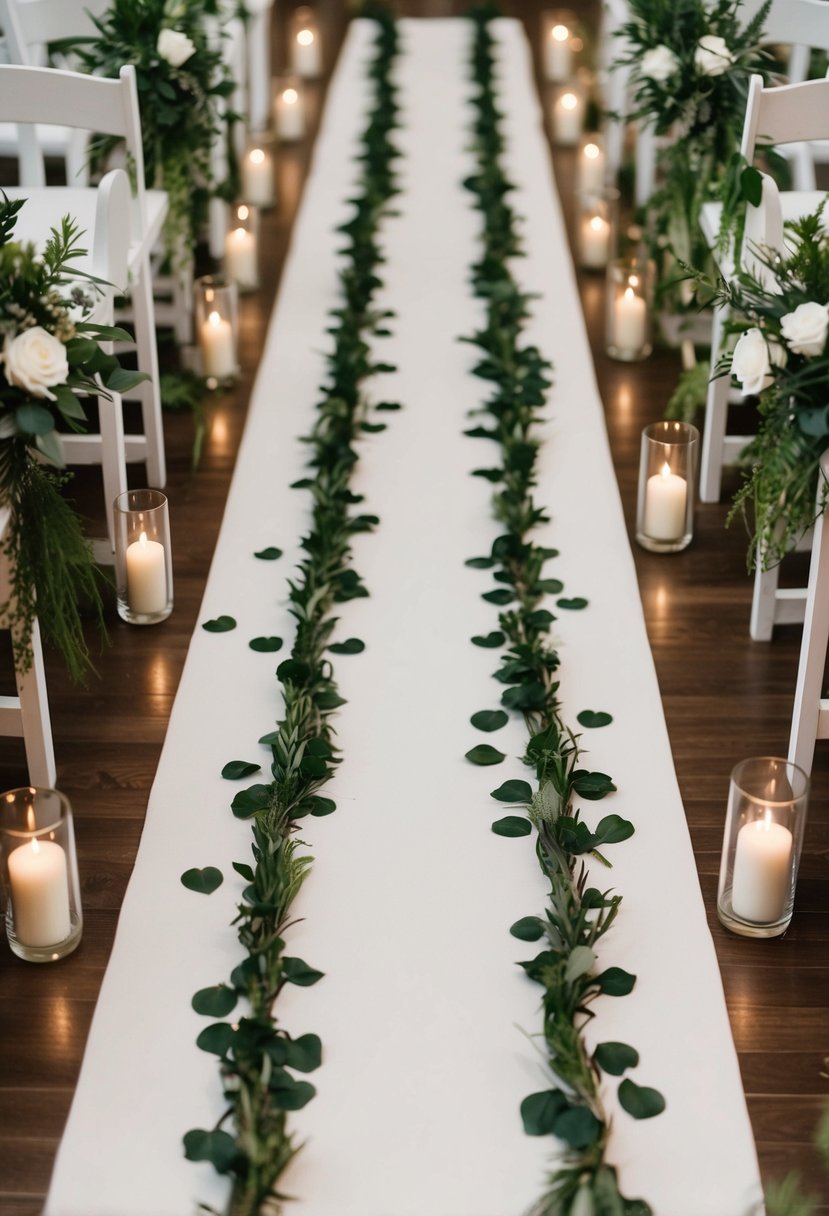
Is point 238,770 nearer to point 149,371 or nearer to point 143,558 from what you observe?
point 143,558

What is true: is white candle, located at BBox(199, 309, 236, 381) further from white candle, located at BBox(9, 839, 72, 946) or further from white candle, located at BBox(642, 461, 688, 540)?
white candle, located at BBox(9, 839, 72, 946)

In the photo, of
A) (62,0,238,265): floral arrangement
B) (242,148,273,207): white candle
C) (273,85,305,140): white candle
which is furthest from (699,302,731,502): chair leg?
(273,85,305,140): white candle

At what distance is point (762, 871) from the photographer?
93.4 inches

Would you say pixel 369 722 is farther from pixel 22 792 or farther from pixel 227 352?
pixel 227 352

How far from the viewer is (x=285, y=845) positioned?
2.52 meters

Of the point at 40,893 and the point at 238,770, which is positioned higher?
the point at 40,893

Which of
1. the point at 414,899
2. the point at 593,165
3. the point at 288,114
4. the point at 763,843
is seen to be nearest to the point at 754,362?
the point at 763,843

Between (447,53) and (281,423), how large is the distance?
3556 millimetres

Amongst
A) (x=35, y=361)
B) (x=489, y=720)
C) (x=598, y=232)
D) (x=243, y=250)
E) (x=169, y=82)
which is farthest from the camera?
(x=598, y=232)

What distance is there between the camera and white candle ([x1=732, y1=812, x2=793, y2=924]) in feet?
7.69

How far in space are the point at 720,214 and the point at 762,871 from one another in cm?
175

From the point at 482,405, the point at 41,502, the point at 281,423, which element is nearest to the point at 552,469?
the point at 482,405

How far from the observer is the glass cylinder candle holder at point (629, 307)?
14.0 ft

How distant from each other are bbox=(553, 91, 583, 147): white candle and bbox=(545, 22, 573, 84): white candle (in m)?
0.68
